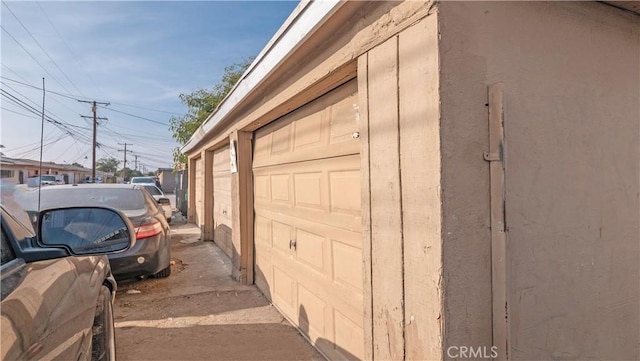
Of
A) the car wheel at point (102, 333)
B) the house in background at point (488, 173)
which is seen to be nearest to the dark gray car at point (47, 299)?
the car wheel at point (102, 333)

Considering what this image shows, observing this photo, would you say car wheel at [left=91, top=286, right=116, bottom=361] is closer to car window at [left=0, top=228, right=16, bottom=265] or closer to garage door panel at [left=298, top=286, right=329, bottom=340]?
car window at [left=0, top=228, right=16, bottom=265]

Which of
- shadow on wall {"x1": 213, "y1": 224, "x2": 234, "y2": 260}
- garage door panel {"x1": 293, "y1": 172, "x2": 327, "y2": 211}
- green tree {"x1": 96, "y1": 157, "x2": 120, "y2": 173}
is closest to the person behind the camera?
garage door panel {"x1": 293, "y1": 172, "x2": 327, "y2": 211}

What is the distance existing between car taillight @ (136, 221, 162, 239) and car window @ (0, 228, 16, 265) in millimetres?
3433

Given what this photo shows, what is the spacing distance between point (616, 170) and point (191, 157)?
1197 centimetres

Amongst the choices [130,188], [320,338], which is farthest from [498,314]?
[130,188]

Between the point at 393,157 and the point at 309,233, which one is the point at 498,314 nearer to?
the point at 393,157

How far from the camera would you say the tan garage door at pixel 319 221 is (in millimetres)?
2756

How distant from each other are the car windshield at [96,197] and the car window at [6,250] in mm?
3423

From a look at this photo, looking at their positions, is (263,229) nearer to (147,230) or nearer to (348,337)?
(147,230)

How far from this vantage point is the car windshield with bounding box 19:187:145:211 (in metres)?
4.89

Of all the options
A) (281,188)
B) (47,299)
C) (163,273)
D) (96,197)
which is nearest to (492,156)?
(47,299)

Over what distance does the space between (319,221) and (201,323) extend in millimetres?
1978

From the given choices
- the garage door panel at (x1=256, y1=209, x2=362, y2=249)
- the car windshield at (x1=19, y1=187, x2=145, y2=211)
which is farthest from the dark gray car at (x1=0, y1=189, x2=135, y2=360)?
the car windshield at (x1=19, y1=187, x2=145, y2=211)

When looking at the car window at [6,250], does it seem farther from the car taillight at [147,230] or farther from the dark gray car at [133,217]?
the car taillight at [147,230]
